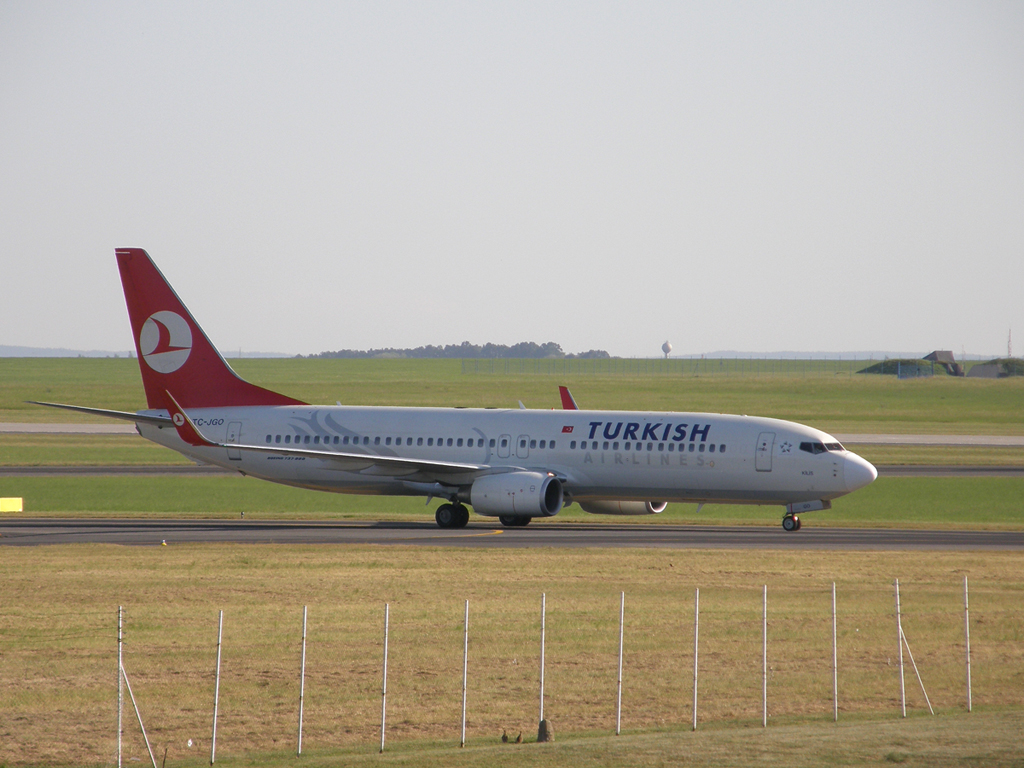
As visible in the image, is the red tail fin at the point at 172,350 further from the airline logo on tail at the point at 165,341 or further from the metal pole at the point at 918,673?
the metal pole at the point at 918,673

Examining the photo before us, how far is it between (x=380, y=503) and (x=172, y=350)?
15084 mm

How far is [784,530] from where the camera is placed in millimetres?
47938

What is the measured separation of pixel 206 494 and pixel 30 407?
319ft

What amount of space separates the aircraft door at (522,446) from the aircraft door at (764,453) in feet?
28.6

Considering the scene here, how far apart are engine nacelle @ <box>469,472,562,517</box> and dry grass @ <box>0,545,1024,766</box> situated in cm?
732

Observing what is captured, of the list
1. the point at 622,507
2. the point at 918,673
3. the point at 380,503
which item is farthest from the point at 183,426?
the point at 918,673

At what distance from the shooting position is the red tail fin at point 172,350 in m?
54.9

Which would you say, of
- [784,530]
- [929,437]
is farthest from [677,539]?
[929,437]

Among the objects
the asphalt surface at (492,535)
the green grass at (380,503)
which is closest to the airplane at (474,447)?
the asphalt surface at (492,535)

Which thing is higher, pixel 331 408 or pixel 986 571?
pixel 331 408

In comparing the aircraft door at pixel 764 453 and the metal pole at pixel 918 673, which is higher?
the aircraft door at pixel 764 453

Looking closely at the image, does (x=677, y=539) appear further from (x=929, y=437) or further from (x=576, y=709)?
(x=929, y=437)

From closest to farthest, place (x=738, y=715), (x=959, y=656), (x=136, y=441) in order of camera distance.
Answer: (x=738, y=715), (x=959, y=656), (x=136, y=441)

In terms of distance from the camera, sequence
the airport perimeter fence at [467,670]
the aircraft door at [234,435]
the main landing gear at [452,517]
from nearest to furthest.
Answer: the airport perimeter fence at [467,670] < the main landing gear at [452,517] < the aircraft door at [234,435]
